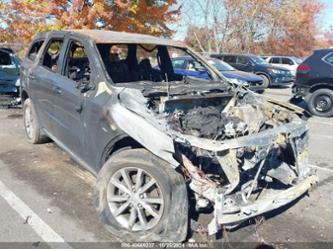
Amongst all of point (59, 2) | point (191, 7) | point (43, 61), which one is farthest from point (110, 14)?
point (191, 7)

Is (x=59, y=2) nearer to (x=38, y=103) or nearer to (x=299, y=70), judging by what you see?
(x=38, y=103)

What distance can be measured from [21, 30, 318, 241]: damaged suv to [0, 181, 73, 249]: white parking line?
46 cm

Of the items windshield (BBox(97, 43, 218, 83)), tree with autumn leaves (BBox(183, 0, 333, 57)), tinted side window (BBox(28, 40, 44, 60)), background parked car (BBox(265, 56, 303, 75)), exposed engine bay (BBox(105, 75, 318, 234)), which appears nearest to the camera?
exposed engine bay (BBox(105, 75, 318, 234))

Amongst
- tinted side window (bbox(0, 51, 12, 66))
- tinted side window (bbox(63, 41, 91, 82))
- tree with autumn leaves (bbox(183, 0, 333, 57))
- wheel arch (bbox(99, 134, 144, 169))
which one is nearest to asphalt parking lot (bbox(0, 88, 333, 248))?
wheel arch (bbox(99, 134, 144, 169))

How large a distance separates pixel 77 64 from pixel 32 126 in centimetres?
163

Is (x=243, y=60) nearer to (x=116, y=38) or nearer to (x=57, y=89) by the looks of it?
(x=116, y=38)

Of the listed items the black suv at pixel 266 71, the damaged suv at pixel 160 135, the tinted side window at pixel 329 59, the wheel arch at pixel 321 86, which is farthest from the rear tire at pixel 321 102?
the black suv at pixel 266 71

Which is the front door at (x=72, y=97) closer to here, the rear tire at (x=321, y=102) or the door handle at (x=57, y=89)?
the door handle at (x=57, y=89)

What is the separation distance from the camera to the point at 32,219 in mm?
3711

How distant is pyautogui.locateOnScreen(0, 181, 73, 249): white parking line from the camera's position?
335cm

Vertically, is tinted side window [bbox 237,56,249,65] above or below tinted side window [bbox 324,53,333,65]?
below

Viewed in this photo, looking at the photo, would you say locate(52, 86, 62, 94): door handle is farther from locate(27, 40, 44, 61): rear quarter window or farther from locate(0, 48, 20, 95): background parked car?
locate(0, 48, 20, 95): background parked car

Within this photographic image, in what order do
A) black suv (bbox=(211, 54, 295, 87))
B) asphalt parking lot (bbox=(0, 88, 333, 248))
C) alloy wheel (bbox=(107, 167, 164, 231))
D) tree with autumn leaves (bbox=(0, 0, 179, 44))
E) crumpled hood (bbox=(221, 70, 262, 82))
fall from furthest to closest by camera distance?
black suv (bbox=(211, 54, 295, 87))
crumpled hood (bbox=(221, 70, 262, 82))
tree with autumn leaves (bbox=(0, 0, 179, 44))
asphalt parking lot (bbox=(0, 88, 333, 248))
alloy wheel (bbox=(107, 167, 164, 231))

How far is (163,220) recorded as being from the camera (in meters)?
3.18
